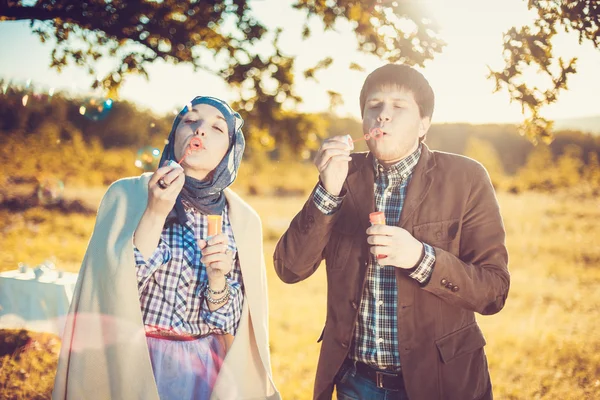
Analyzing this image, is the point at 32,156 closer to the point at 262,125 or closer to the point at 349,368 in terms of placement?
the point at 262,125

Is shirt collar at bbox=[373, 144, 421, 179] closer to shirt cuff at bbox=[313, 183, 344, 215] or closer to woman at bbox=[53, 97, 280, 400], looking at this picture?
shirt cuff at bbox=[313, 183, 344, 215]

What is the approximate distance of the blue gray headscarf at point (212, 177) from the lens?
2012 millimetres

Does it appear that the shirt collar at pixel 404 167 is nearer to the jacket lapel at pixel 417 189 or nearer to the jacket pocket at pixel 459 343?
the jacket lapel at pixel 417 189

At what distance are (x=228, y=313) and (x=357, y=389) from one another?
2.07 feet

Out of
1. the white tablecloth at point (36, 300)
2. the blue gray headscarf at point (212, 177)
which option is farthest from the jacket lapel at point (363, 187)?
the white tablecloth at point (36, 300)

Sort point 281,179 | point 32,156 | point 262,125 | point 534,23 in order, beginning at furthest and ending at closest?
point 281,179 → point 32,156 → point 262,125 → point 534,23

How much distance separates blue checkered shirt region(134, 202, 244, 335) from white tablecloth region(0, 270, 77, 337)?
2686 mm

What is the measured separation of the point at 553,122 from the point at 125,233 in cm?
217

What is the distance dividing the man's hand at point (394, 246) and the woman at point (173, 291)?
60 centimetres

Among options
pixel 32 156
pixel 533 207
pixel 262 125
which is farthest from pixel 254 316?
pixel 32 156

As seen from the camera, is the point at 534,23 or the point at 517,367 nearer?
the point at 534,23

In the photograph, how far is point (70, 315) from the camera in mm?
1938

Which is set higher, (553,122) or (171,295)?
(553,122)

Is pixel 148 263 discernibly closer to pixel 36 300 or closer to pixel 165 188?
pixel 165 188
